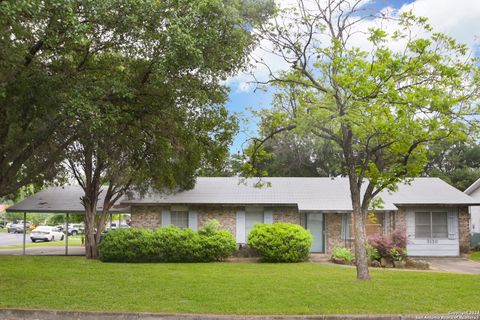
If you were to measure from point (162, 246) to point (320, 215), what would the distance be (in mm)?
9490

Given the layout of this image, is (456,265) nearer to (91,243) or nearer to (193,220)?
(193,220)

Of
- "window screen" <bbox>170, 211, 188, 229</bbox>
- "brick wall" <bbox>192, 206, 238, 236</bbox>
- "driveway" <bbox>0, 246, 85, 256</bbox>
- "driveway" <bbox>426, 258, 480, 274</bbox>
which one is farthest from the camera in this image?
"driveway" <bbox>0, 246, 85, 256</bbox>

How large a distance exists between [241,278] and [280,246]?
6391mm

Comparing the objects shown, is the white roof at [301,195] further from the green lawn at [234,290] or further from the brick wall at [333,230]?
the green lawn at [234,290]

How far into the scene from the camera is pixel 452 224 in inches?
1019

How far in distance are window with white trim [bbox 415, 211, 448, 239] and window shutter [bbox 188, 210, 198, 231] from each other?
11841 mm

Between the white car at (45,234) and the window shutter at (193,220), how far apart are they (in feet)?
80.0

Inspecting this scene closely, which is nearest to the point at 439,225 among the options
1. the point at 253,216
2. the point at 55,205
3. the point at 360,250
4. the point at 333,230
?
the point at 333,230

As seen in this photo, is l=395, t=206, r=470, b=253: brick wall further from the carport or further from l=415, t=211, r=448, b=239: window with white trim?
the carport

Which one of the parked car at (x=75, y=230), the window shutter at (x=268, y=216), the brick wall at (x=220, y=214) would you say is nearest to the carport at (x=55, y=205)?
the brick wall at (x=220, y=214)

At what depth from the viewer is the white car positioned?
4447cm

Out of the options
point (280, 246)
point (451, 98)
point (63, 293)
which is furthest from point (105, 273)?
point (451, 98)

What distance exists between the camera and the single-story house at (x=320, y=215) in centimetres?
2567

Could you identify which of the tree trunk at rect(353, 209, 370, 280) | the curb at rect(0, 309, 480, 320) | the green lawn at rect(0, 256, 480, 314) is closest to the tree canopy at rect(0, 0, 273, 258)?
the green lawn at rect(0, 256, 480, 314)
